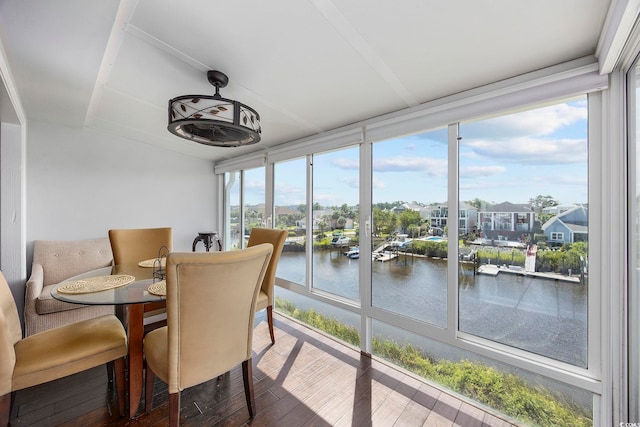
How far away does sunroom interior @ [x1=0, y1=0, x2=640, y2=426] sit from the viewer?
1274 mm

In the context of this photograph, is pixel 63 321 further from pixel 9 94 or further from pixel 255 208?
pixel 255 208

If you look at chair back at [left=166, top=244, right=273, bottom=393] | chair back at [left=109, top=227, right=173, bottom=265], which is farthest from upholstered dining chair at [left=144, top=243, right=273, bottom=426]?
chair back at [left=109, top=227, right=173, bottom=265]

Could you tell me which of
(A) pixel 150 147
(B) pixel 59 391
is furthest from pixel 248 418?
(A) pixel 150 147

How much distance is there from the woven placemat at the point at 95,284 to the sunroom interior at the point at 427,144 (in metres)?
1.32

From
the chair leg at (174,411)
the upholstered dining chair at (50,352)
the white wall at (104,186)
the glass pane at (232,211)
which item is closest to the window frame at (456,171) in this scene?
the chair leg at (174,411)

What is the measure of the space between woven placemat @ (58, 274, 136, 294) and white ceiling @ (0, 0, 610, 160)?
4.81ft

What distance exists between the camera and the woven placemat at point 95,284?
1.58 metres

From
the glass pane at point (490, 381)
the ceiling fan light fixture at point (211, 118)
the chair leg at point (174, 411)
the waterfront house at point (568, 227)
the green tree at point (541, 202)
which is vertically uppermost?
the ceiling fan light fixture at point (211, 118)

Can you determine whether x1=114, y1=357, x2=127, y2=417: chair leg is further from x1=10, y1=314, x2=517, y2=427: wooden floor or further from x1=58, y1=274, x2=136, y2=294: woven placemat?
x1=58, y1=274, x2=136, y2=294: woven placemat

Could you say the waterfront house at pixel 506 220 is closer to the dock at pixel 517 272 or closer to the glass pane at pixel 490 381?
the dock at pixel 517 272

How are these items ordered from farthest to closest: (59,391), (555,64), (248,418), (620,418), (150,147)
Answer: (150,147) → (59,391) → (248,418) → (555,64) → (620,418)

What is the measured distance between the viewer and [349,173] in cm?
260

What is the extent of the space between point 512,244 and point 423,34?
1359 millimetres

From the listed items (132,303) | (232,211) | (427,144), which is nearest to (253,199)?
(232,211)
